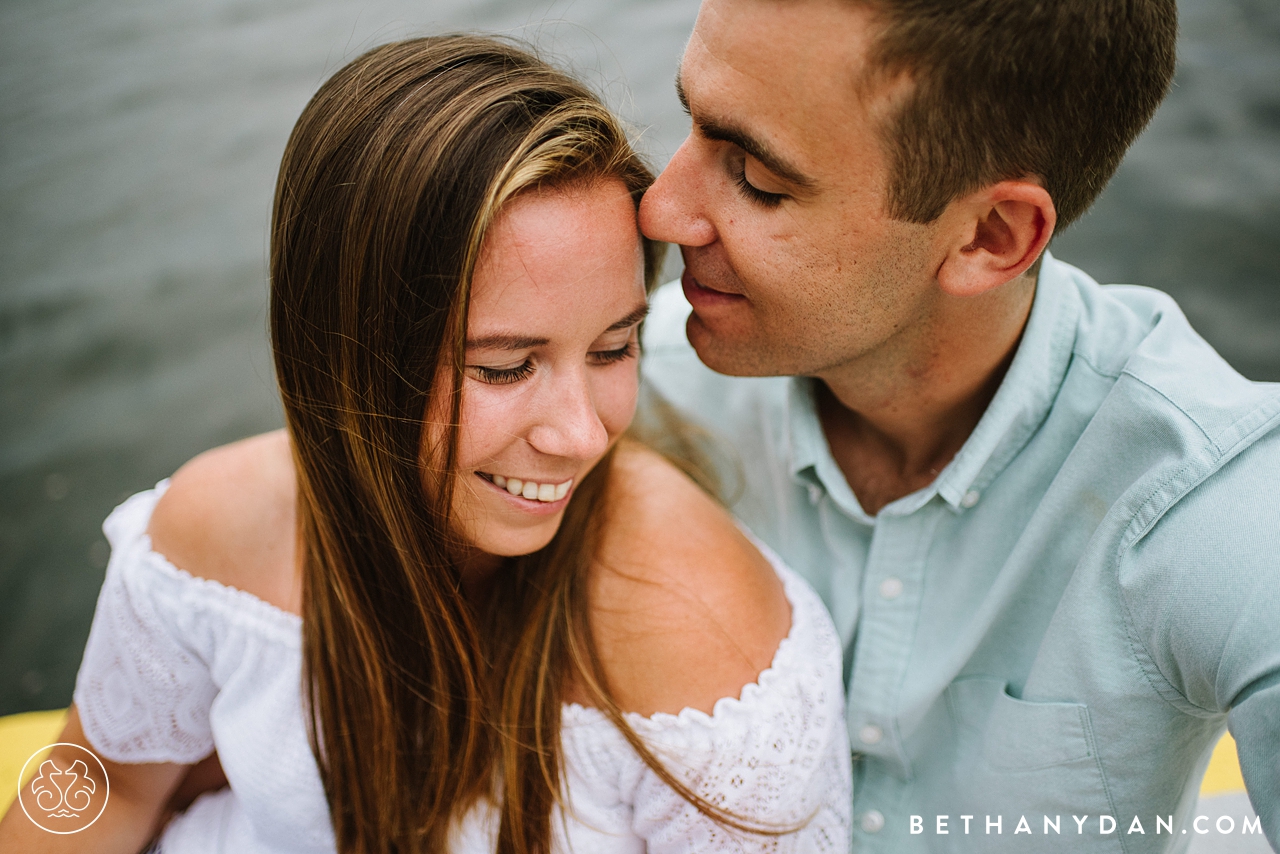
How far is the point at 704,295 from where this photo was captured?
1686 millimetres

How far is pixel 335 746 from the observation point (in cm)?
153

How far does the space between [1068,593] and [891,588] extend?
0.30 meters

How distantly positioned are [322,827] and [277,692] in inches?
9.3

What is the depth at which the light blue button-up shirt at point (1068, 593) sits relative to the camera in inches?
53.5

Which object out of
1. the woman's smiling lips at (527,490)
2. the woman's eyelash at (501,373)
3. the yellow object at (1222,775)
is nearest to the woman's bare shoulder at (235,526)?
the woman's smiling lips at (527,490)

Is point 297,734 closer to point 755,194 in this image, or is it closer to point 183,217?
point 755,194

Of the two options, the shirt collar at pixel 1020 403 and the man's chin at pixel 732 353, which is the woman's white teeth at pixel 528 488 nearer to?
the man's chin at pixel 732 353

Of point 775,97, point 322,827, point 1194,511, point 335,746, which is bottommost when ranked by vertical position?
point 322,827

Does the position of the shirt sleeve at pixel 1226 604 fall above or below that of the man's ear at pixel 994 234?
below

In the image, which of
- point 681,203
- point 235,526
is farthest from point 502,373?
point 235,526

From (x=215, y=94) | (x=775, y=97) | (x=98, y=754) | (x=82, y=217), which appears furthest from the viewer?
(x=215, y=94)

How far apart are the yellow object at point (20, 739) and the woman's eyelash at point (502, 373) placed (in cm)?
170

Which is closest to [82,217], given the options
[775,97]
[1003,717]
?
[775,97]

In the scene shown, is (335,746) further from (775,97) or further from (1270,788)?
(1270,788)
